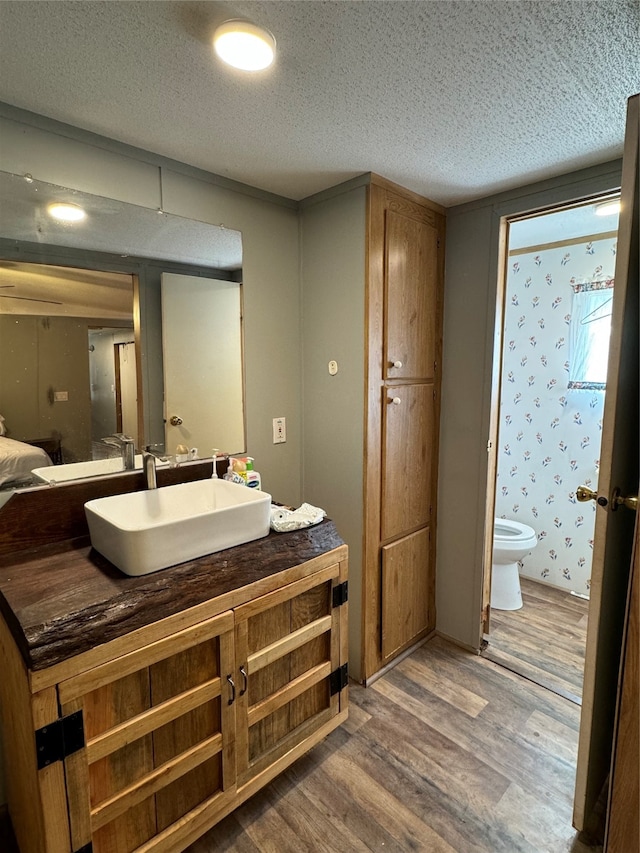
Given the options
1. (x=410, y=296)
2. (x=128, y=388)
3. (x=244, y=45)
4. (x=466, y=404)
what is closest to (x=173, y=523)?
(x=128, y=388)

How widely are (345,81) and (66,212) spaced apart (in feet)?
3.22

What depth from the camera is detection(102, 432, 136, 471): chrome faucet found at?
1.64 meters

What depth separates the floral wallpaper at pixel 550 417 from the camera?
2799 millimetres

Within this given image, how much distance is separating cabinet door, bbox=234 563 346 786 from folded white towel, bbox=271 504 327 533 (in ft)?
0.58

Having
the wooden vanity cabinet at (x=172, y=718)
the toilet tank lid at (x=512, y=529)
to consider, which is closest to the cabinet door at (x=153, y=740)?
the wooden vanity cabinet at (x=172, y=718)

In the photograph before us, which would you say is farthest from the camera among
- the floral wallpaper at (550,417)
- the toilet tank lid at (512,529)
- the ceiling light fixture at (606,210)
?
the toilet tank lid at (512,529)

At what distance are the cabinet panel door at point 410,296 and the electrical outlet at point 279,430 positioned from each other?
56 centimetres

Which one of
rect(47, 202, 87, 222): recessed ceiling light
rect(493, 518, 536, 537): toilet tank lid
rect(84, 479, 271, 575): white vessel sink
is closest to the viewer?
rect(84, 479, 271, 575): white vessel sink

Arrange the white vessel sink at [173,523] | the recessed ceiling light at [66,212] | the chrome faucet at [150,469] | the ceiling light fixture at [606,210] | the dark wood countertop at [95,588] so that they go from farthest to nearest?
1. the ceiling light fixture at [606,210]
2. the chrome faucet at [150,469]
3. the recessed ceiling light at [66,212]
4. the white vessel sink at [173,523]
5. the dark wood countertop at [95,588]

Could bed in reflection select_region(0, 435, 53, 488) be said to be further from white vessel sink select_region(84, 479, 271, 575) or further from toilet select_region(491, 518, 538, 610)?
toilet select_region(491, 518, 538, 610)

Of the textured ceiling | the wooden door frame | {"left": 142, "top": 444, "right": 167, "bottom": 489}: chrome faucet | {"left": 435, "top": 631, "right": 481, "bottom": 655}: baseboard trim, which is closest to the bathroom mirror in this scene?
{"left": 142, "top": 444, "right": 167, "bottom": 489}: chrome faucet

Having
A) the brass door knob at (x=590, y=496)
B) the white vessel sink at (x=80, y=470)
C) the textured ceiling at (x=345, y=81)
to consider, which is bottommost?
the brass door knob at (x=590, y=496)

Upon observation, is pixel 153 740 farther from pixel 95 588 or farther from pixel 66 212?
pixel 66 212

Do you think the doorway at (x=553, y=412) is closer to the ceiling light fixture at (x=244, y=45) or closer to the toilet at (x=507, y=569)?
the toilet at (x=507, y=569)
